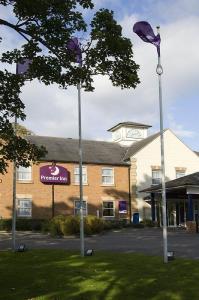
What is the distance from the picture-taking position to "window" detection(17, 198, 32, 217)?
135 ft

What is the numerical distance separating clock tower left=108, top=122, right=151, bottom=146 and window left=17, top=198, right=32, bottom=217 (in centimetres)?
1400

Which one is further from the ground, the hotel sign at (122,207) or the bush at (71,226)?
the hotel sign at (122,207)

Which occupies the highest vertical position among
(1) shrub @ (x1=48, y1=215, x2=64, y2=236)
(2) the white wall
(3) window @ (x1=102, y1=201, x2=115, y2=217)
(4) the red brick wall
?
(2) the white wall

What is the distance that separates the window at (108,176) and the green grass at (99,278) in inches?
1099

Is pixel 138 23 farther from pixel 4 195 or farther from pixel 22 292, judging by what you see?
pixel 4 195

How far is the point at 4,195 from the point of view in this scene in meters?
40.8

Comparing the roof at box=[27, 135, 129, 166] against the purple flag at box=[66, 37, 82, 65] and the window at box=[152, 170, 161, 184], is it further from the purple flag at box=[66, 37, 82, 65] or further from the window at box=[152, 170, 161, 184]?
the purple flag at box=[66, 37, 82, 65]

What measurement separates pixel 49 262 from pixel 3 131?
17.0 ft

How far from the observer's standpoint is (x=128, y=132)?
53.1m

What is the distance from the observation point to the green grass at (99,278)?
10312 millimetres

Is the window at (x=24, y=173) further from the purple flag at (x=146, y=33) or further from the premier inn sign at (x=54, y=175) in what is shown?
the purple flag at (x=146, y=33)

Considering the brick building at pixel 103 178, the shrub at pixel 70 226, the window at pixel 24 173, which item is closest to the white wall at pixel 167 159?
the brick building at pixel 103 178

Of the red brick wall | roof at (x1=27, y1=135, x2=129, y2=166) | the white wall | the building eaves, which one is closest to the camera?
the red brick wall

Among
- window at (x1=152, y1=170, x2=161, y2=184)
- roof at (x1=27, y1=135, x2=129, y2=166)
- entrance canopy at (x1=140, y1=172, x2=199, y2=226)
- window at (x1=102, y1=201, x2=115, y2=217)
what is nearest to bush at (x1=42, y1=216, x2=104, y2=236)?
entrance canopy at (x1=140, y1=172, x2=199, y2=226)
